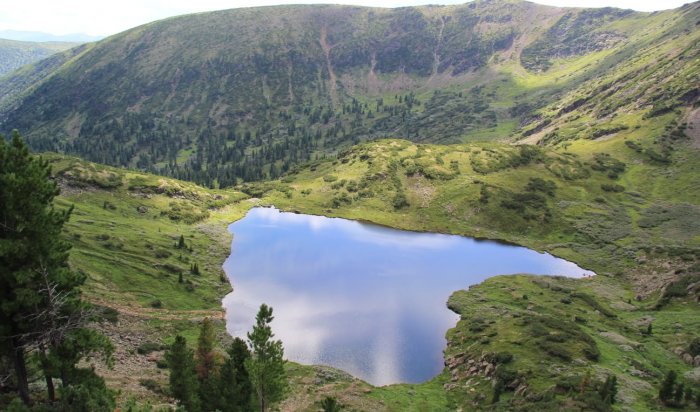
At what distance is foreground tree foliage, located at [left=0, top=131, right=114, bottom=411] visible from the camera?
85.3 feet

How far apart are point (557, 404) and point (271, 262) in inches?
3078

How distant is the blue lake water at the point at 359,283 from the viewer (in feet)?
237

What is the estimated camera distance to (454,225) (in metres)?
146

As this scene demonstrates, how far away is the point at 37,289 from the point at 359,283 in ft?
254

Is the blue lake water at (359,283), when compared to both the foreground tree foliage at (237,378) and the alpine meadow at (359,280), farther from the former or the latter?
the foreground tree foliage at (237,378)

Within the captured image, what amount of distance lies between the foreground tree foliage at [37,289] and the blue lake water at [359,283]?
43661 millimetres

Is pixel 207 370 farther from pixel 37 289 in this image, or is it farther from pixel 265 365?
pixel 37 289

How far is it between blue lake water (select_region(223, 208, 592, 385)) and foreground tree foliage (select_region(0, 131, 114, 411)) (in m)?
43.7

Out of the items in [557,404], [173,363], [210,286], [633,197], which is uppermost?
[633,197]

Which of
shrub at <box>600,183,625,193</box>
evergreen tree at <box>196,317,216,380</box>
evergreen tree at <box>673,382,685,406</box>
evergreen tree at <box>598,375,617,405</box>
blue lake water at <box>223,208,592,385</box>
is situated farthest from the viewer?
shrub at <box>600,183,625,193</box>

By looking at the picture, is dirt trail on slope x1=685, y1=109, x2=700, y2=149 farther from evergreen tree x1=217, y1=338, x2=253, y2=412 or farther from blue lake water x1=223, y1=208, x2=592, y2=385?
evergreen tree x1=217, y1=338, x2=253, y2=412

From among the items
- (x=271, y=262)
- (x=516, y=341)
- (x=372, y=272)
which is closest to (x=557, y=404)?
(x=516, y=341)

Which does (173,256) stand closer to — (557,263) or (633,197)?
(557,263)

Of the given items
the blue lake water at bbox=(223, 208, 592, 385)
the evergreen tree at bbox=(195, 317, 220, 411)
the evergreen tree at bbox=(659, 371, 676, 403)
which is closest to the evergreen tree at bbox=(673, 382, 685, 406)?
the evergreen tree at bbox=(659, 371, 676, 403)
